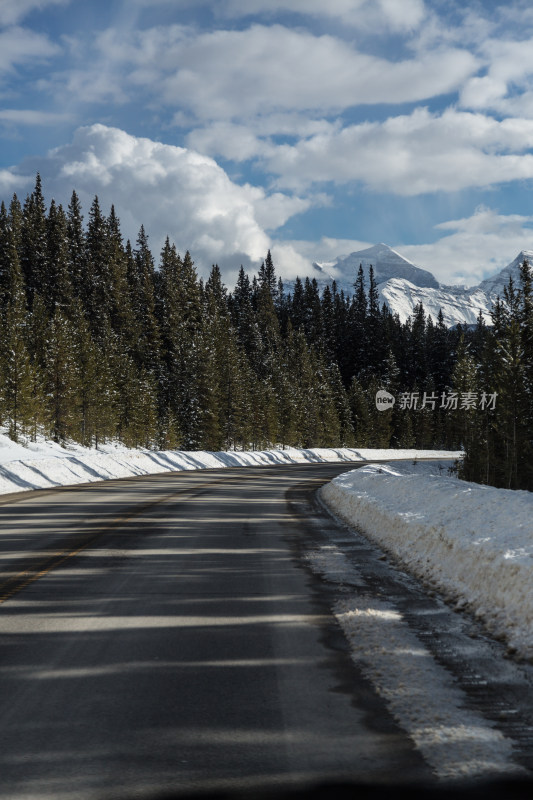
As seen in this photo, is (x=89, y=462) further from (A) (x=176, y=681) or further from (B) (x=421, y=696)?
(B) (x=421, y=696)

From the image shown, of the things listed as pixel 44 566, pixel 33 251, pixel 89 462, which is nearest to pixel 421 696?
pixel 44 566

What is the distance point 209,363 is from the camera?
246 feet

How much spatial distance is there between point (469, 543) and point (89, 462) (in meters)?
26.8

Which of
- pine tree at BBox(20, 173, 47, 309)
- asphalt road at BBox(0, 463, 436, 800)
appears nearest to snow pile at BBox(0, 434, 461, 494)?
asphalt road at BBox(0, 463, 436, 800)

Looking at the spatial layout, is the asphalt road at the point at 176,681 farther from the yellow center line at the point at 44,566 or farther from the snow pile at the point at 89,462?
the snow pile at the point at 89,462

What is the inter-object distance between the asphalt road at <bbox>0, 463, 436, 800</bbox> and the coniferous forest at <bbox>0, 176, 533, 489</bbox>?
43739 mm

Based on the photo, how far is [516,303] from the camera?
64.3 m

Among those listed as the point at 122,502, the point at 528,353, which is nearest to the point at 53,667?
the point at 122,502

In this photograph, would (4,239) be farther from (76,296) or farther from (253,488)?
(253,488)

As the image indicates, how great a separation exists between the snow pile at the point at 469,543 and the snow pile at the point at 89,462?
50.8 feet

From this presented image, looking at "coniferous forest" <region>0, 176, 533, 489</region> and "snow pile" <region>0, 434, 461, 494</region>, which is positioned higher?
"coniferous forest" <region>0, 176, 533, 489</region>

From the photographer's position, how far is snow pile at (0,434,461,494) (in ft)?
85.0

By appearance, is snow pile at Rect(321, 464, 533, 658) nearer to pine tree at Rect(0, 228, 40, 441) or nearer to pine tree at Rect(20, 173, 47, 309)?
pine tree at Rect(0, 228, 40, 441)

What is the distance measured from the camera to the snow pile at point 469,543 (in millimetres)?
6375
